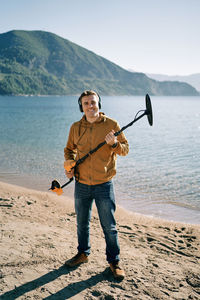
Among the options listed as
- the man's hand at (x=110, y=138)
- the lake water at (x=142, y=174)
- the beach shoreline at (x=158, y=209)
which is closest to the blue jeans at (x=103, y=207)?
the man's hand at (x=110, y=138)

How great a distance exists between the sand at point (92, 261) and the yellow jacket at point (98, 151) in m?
1.60

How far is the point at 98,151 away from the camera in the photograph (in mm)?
3707

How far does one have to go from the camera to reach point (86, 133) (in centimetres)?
379

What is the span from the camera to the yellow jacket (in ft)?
12.1

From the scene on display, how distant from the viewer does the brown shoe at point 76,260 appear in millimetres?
4277

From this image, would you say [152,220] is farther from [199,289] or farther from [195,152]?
[195,152]

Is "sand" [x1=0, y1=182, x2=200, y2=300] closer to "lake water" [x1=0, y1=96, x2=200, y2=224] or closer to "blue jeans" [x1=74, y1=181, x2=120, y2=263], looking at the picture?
"blue jeans" [x1=74, y1=181, x2=120, y2=263]

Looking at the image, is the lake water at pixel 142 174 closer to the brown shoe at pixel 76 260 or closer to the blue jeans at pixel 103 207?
the brown shoe at pixel 76 260

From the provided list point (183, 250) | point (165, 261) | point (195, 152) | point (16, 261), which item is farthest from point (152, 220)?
point (195, 152)

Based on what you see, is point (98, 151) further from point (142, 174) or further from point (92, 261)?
point (142, 174)

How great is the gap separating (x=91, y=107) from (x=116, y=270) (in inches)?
102

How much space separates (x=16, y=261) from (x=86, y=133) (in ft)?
8.29

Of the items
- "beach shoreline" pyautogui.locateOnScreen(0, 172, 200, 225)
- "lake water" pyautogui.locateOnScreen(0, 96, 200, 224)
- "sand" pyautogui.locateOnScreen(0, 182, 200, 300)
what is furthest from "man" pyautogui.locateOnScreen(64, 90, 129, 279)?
"lake water" pyautogui.locateOnScreen(0, 96, 200, 224)

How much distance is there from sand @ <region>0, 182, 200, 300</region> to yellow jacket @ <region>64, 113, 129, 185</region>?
1.60 m
